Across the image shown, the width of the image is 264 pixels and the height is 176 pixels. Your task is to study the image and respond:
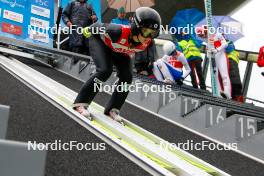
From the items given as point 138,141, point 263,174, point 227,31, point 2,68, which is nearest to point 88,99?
point 138,141

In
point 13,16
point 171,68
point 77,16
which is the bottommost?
point 171,68

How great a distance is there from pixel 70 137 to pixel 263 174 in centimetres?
157

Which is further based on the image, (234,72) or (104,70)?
(234,72)

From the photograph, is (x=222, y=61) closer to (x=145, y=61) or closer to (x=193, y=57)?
(x=193, y=57)

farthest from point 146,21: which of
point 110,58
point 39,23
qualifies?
point 39,23

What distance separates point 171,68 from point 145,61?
554mm

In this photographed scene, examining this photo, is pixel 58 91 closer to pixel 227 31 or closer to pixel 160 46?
pixel 227 31

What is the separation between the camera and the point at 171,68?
7754 millimetres

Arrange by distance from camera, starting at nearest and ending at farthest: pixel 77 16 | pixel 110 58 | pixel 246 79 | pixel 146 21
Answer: pixel 146 21 → pixel 110 58 → pixel 77 16 → pixel 246 79

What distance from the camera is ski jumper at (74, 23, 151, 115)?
373cm

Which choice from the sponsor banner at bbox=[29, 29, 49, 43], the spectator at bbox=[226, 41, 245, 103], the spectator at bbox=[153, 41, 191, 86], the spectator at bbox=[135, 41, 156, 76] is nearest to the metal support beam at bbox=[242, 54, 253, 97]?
the spectator at bbox=[153, 41, 191, 86]

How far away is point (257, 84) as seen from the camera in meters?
→ 11.0

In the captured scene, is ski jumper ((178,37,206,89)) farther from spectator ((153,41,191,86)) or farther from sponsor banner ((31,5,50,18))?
sponsor banner ((31,5,50,18))

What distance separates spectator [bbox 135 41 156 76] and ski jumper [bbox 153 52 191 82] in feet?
0.48
